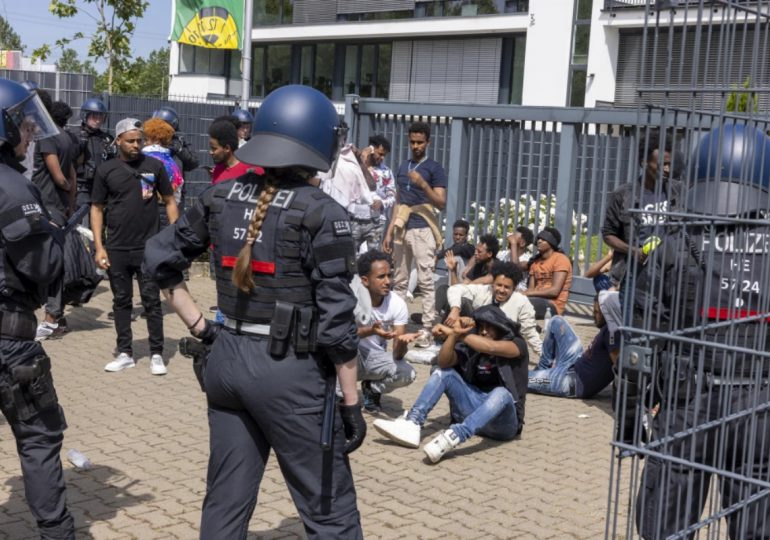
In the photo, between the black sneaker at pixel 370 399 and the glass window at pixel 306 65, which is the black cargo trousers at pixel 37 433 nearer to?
the black sneaker at pixel 370 399

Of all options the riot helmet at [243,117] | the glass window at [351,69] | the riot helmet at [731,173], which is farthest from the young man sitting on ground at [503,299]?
the glass window at [351,69]

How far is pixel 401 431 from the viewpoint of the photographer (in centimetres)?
688

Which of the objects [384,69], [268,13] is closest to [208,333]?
[384,69]

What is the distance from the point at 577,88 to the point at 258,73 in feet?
50.3

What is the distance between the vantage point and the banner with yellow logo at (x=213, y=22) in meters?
38.2

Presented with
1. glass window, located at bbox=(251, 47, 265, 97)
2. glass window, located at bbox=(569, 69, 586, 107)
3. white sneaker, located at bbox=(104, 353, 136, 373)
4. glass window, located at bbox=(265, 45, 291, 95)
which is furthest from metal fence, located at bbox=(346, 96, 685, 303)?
glass window, located at bbox=(251, 47, 265, 97)

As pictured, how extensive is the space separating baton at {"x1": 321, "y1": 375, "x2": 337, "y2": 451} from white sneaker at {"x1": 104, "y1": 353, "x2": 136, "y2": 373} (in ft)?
17.2

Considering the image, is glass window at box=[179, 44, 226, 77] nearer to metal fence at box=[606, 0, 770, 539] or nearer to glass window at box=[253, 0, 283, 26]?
glass window at box=[253, 0, 283, 26]

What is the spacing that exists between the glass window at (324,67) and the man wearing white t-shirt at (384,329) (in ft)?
99.3

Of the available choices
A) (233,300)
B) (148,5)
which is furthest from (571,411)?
(148,5)

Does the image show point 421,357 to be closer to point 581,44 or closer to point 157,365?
point 157,365

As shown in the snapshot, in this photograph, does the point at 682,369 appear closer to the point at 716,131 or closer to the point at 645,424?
the point at 645,424

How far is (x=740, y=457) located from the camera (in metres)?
3.93

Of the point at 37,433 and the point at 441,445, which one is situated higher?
the point at 37,433
